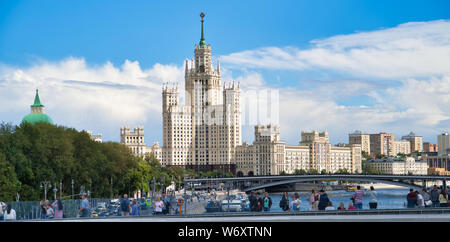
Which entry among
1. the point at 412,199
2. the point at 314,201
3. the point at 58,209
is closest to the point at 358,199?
the point at 314,201

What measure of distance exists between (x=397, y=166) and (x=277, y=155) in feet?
145

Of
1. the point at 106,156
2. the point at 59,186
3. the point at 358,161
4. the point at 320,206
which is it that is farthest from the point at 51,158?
the point at 358,161

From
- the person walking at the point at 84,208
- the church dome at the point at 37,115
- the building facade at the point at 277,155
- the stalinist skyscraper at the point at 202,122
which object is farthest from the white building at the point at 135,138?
the person walking at the point at 84,208

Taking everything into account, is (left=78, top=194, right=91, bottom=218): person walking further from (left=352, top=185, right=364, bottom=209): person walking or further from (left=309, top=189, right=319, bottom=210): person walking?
(left=352, top=185, right=364, bottom=209): person walking

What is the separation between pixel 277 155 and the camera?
508ft

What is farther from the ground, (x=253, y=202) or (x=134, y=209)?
(x=253, y=202)

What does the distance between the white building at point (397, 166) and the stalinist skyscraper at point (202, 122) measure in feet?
156

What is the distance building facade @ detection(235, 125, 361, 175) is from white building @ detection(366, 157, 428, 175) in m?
18.4

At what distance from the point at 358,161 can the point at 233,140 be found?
4503 cm

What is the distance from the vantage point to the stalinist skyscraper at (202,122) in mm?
155500

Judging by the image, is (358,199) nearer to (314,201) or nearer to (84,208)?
(314,201)

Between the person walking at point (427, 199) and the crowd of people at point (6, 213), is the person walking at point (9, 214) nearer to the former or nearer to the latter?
the crowd of people at point (6, 213)

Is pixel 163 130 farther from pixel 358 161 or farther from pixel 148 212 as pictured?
pixel 148 212
